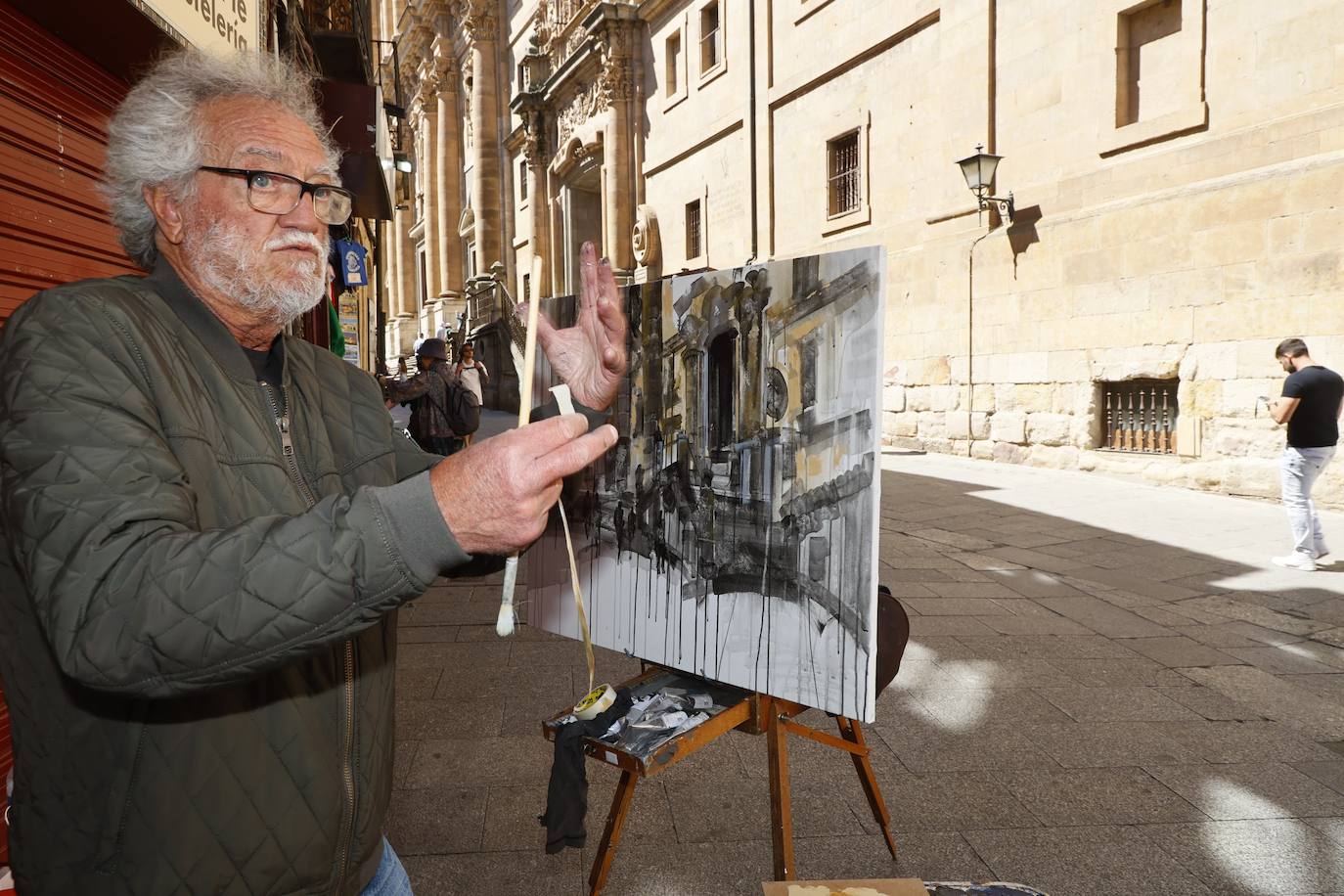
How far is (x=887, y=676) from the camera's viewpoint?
242 cm

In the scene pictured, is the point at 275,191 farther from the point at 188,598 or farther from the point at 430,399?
the point at 430,399

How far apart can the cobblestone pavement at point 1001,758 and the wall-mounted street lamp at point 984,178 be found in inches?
250

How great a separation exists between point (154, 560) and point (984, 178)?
465 inches

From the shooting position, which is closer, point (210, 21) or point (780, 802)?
point (780, 802)

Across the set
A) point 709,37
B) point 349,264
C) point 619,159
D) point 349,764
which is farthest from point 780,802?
point 619,159

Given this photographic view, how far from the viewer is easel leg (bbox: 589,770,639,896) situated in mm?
2281

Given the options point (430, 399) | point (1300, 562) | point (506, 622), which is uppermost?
point (430, 399)

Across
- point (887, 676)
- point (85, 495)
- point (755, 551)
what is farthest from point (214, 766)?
point (887, 676)

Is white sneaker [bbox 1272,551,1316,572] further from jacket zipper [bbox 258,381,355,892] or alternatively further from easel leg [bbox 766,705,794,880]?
jacket zipper [bbox 258,381,355,892]

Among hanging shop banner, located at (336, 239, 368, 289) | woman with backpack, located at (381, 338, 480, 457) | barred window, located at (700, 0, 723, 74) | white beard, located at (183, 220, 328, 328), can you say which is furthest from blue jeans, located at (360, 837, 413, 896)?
barred window, located at (700, 0, 723, 74)

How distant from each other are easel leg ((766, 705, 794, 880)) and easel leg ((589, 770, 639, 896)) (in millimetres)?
370

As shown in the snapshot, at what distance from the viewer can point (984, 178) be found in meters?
11.1

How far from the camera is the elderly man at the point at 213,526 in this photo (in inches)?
35.2

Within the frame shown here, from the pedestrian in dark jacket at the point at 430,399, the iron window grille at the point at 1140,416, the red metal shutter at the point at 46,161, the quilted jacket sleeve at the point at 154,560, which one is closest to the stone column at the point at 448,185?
the pedestrian in dark jacket at the point at 430,399
